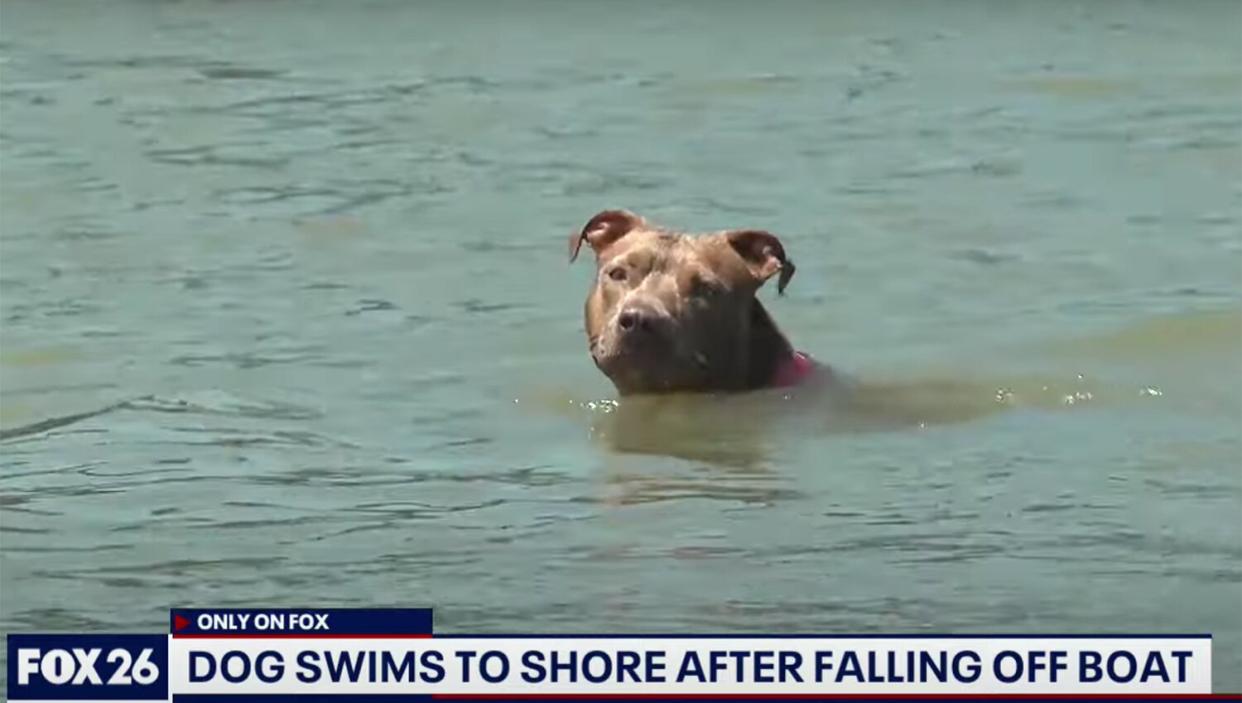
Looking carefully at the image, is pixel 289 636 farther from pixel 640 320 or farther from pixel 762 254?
pixel 762 254

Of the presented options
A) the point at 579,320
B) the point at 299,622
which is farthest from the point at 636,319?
the point at 299,622

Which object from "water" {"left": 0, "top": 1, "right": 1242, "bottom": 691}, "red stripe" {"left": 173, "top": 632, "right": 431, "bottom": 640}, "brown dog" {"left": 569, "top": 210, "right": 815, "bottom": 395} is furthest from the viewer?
"brown dog" {"left": 569, "top": 210, "right": 815, "bottom": 395}

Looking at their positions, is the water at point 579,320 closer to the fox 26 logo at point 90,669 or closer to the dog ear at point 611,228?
the fox 26 logo at point 90,669

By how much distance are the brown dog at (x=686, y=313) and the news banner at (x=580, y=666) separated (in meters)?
3.06

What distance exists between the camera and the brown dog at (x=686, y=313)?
11.0 metres

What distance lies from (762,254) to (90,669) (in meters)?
4.10

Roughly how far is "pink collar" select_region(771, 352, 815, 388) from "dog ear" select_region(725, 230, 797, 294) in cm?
34

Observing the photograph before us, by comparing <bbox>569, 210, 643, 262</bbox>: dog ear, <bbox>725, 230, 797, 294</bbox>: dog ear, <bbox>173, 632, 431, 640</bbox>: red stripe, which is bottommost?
<bbox>173, 632, 431, 640</bbox>: red stripe

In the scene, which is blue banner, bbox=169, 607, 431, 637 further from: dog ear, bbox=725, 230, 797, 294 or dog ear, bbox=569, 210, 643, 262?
dog ear, bbox=569, 210, 643, 262

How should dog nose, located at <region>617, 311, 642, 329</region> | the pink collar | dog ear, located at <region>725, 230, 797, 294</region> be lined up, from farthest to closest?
1. the pink collar
2. dog ear, located at <region>725, 230, 797, 294</region>
3. dog nose, located at <region>617, 311, 642, 329</region>

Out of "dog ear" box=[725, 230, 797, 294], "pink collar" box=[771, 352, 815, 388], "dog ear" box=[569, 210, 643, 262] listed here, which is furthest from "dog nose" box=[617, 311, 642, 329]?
"pink collar" box=[771, 352, 815, 388]

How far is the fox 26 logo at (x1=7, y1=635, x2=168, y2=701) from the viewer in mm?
7562

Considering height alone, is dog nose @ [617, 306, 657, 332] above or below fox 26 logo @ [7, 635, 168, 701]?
above

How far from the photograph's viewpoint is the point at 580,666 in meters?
7.76
